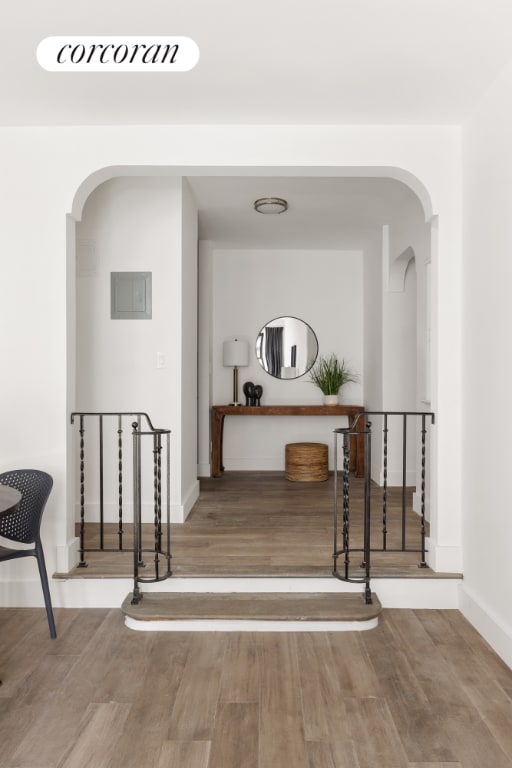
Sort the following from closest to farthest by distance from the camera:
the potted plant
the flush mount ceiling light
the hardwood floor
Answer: the hardwood floor < the flush mount ceiling light < the potted plant

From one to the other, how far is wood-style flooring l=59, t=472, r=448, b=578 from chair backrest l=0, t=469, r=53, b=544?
0.54m

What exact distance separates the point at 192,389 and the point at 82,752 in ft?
10.9

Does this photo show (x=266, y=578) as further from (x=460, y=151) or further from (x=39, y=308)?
(x=460, y=151)

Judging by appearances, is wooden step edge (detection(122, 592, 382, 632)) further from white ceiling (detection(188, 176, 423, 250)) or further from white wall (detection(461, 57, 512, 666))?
white ceiling (detection(188, 176, 423, 250))

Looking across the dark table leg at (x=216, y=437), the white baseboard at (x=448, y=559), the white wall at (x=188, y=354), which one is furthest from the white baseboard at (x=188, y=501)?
the white baseboard at (x=448, y=559)

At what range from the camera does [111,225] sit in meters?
4.42

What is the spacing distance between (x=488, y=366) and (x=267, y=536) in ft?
6.05

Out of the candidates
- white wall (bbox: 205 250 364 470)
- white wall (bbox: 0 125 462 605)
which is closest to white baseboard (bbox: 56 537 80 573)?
white wall (bbox: 0 125 462 605)

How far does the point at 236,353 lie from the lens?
6.54 metres

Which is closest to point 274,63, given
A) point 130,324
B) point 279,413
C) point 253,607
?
point 130,324

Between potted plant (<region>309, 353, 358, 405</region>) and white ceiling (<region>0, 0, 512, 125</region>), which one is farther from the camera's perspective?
potted plant (<region>309, 353, 358, 405</region>)

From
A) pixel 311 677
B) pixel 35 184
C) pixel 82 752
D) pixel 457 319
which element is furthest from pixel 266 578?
pixel 35 184

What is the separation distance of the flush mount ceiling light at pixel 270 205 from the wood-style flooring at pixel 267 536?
249 cm

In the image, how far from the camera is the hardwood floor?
6.74 ft
